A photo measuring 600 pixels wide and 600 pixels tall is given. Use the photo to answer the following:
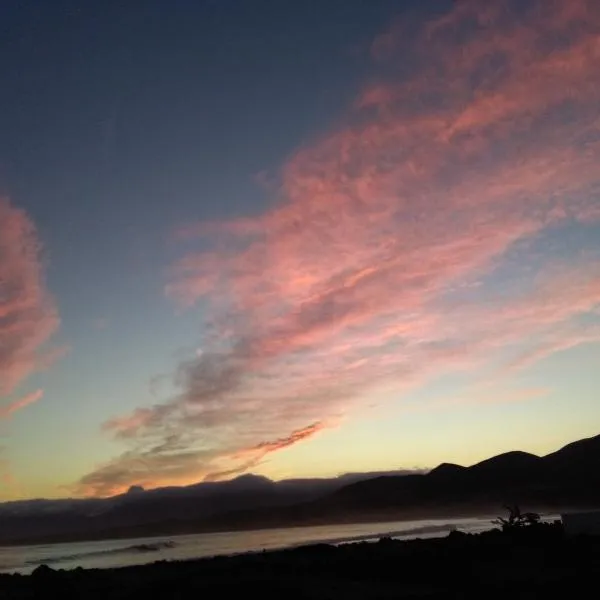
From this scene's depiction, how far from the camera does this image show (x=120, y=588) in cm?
3606

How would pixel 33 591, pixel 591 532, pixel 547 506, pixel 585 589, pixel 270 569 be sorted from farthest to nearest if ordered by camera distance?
1. pixel 547 506
2. pixel 591 532
3. pixel 270 569
4. pixel 33 591
5. pixel 585 589

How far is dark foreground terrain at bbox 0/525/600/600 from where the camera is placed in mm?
31359

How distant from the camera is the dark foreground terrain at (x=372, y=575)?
1235 inches

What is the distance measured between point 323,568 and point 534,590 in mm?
13968

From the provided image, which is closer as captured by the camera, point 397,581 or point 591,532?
point 397,581

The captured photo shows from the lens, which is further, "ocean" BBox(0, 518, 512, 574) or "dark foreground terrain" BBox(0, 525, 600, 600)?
"ocean" BBox(0, 518, 512, 574)

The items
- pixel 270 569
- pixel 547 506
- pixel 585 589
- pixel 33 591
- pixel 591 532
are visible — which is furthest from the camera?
pixel 547 506

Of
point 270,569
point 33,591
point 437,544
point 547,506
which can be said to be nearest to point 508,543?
point 437,544

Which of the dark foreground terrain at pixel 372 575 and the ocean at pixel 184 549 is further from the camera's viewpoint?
the ocean at pixel 184 549

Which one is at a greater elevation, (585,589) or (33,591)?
(33,591)

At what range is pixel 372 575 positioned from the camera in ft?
123

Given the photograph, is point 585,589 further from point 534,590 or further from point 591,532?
point 591,532

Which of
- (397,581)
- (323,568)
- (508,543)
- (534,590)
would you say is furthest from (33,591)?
(508,543)

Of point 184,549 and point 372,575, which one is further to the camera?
point 184,549
